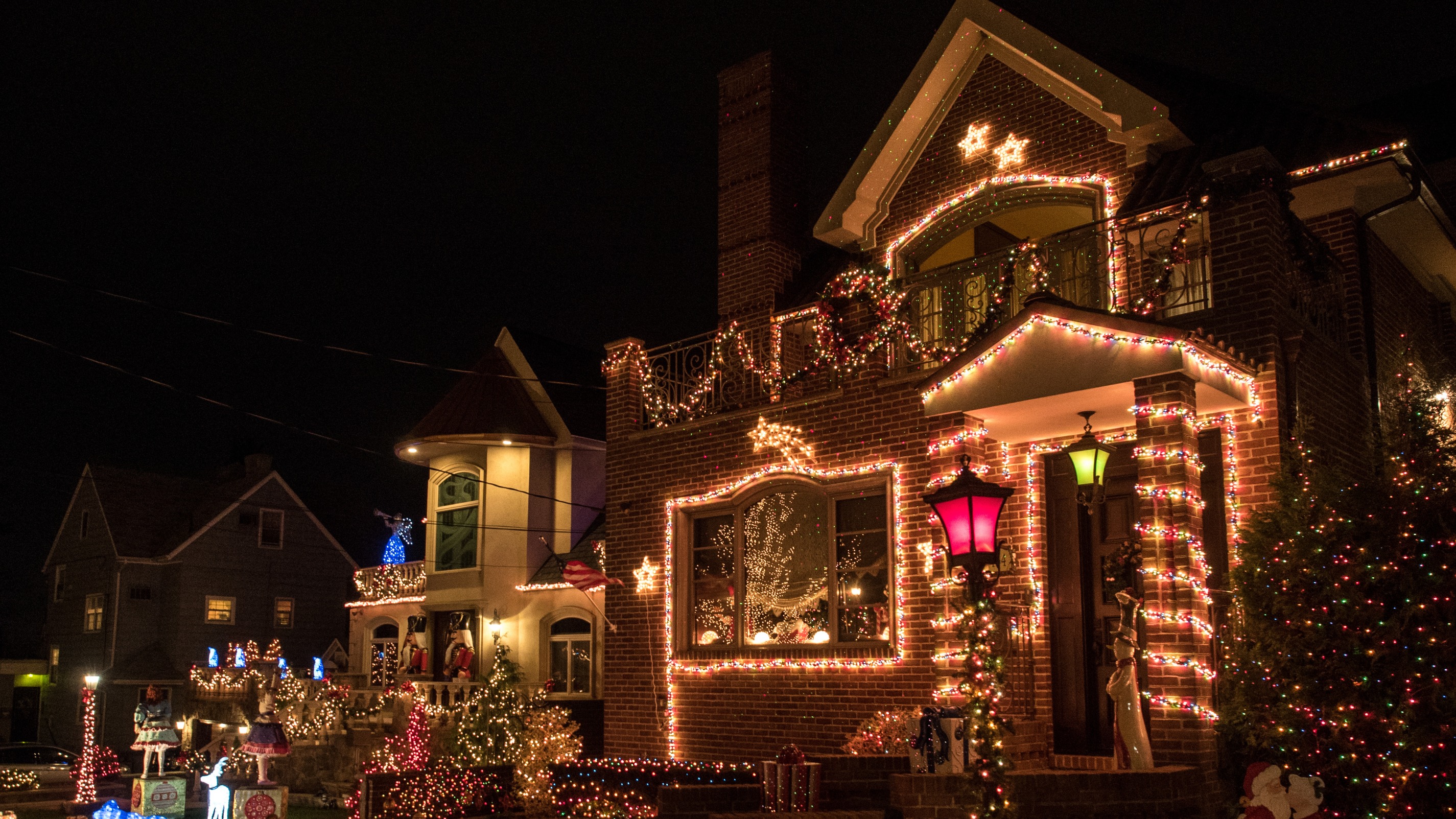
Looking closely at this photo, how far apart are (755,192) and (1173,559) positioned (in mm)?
9123

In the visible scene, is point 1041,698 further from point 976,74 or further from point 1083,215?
point 976,74

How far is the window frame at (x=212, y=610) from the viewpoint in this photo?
34.8 metres

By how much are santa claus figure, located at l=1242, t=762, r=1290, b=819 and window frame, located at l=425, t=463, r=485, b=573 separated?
659 inches

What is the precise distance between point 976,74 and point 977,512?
7183 mm

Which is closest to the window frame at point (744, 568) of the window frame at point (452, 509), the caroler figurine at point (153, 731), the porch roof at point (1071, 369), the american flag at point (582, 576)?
the porch roof at point (1071, 369)

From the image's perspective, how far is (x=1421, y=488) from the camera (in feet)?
26.8

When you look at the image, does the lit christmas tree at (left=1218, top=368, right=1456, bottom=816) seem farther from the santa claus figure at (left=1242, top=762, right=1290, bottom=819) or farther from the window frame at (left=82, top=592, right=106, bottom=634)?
the window frame at (left=82, top=592, right=106, bottom=634)

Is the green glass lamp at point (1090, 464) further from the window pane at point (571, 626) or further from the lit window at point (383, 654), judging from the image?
the lit window at point (383, 654)

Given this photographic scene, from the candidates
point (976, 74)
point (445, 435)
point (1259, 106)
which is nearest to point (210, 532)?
point (445, 435)

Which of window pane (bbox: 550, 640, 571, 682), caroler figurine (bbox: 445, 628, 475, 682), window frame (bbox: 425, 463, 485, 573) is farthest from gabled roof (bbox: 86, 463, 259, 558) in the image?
window pane (bbox: 550, 640, 571, 682)

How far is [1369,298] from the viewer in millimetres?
11344

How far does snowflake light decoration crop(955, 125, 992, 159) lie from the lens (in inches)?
510

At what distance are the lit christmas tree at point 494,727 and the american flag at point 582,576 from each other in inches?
103

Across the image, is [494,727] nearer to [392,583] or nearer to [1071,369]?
[1071,369]
